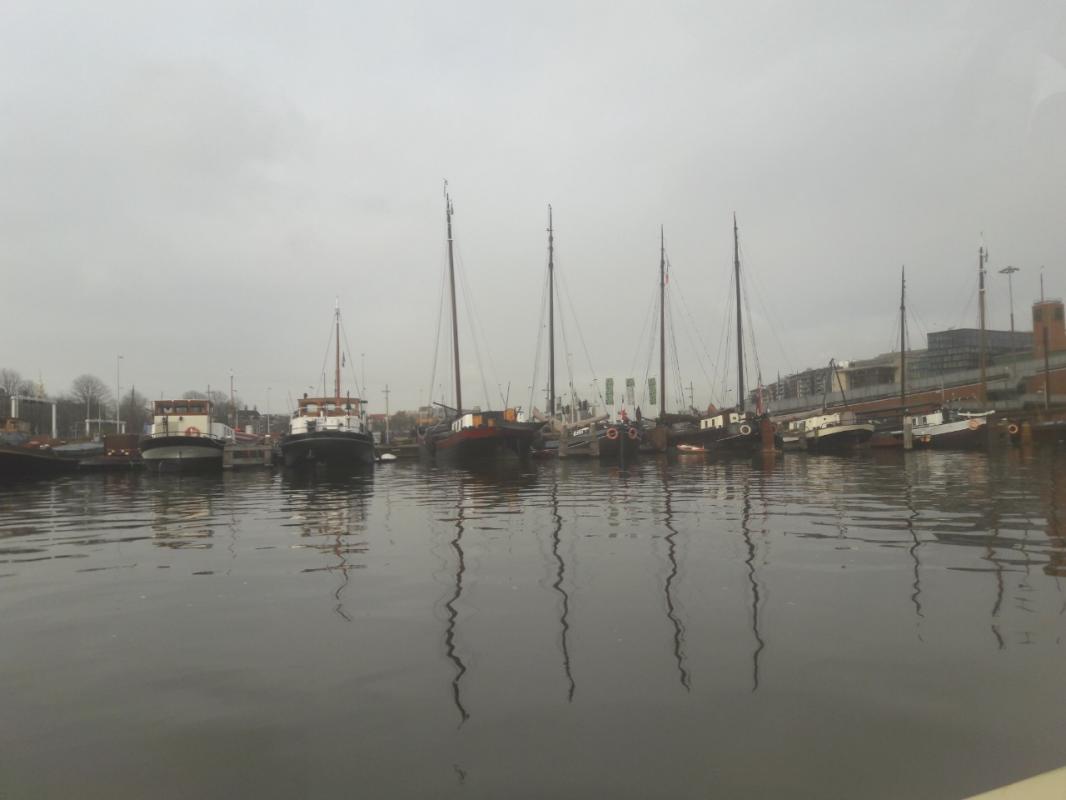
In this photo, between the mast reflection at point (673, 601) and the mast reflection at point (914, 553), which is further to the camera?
the mast reflection at point (914, 553)

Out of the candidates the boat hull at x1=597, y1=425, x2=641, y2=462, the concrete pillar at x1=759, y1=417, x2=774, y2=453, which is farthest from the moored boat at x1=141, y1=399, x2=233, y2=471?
the concrete pillar at x1=759, y1=417, x2=774, y2=453

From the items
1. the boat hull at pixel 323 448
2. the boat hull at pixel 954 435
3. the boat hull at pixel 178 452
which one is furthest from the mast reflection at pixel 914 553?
the boat hull at pixel 954 435

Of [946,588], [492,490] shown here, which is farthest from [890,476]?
[946,588]

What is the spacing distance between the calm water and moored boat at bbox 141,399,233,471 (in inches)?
1099

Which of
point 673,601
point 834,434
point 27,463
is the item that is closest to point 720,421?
point 834,434

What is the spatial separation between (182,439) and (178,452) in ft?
2.64

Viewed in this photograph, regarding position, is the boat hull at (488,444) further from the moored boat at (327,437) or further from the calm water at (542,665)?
the calm water at (542,665)

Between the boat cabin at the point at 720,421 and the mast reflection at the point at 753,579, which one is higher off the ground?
the boat cabin at the point at 720,421

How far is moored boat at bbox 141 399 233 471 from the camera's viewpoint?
36.2 m

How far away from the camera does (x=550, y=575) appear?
792 centimetres

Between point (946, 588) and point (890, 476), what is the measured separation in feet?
62.7

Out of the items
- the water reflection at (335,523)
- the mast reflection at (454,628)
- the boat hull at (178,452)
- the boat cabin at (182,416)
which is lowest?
the water reflection at (335,523)

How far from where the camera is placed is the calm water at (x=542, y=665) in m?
3.40

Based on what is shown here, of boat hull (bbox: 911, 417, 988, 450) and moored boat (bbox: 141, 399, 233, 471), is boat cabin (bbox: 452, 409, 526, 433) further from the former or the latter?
boat hull (bbox: 911, 417, 988, 450)
